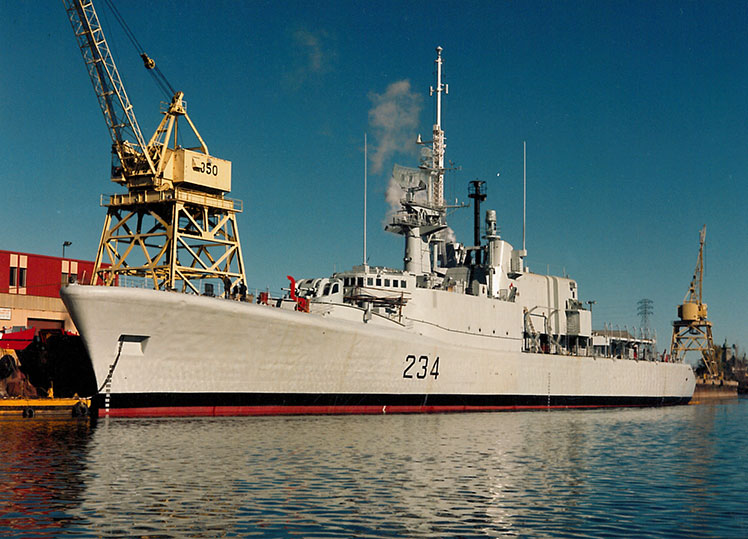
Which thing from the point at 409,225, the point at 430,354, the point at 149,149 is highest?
the point at 149,149

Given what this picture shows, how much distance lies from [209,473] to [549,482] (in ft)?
25.1

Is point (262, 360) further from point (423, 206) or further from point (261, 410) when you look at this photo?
point (423, 206)

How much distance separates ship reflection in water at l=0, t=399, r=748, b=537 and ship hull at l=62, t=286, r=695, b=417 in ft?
6.35

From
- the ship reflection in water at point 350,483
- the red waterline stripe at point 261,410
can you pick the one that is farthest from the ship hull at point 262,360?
the ship reflection in water at point 350,483

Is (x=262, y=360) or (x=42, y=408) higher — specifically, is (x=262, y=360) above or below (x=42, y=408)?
above

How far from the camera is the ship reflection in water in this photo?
1216cm

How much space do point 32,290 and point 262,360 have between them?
25.0m

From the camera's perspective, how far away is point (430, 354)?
37.4 m

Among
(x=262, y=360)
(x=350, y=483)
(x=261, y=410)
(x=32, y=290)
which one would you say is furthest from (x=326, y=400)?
(x=32, y=290)

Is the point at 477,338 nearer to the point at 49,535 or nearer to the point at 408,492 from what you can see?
the point at 408,492

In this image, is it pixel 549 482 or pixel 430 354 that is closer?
pixel 549 482

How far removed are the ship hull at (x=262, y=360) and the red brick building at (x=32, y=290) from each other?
1854cm

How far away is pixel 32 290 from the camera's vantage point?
48.3 meters

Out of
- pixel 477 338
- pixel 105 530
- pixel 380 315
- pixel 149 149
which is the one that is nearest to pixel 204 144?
pixel 149 149
